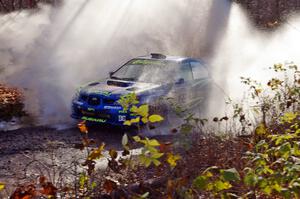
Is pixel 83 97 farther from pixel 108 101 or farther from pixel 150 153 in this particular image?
pixel 150 153

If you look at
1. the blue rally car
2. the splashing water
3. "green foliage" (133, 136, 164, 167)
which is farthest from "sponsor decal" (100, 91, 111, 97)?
"green foliage" (133, 136, 164, 167)

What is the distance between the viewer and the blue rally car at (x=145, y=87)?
9.09m

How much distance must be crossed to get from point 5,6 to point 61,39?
559cm

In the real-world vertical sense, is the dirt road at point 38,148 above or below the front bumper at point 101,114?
below

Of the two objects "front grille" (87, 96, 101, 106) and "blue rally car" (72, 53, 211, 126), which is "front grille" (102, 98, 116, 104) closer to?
"blue rally car" (72, 53, 211, 126)

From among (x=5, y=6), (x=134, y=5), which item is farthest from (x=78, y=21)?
(x=5, y=6)

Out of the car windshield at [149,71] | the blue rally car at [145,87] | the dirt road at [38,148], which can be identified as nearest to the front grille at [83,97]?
the blue rally car at [145,87]

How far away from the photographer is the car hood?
9.21 meters

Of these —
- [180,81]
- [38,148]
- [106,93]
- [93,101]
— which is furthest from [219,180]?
[180,81]

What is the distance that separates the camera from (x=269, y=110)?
6766mm

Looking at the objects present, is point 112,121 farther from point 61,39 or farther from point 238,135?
point 61,39

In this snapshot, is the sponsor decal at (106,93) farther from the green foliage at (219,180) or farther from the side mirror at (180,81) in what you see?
the green foliage at (219,180)

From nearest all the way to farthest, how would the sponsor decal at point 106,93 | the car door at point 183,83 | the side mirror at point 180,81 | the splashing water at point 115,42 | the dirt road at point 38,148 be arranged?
1. the dirt road at point 38,148
2. the sponsor decal at point 106,93
3. the car door at point 183,83
4. the side mirror at point 180,81
5. the splashing water at point 115,42

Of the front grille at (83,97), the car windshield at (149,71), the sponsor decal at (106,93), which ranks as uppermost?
the car windshield at (149,71)
